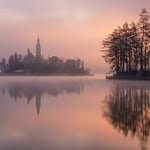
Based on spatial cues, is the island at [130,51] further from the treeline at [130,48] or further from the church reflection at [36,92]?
the church reflection at [36,92]

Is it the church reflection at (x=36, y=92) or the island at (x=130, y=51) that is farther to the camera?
the island at (x=130, y=51)

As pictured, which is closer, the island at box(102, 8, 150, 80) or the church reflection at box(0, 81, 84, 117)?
the church reflection at box(0, 81, 84, 117)

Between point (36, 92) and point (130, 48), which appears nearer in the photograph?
point (36, 92)

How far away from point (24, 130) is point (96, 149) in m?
3.12

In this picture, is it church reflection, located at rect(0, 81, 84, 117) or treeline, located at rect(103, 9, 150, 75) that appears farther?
treeline, located at rect(103, 9, 150, 75)

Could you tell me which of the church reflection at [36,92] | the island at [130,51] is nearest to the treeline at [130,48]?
the island at [130,51]

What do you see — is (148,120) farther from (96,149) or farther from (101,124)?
(96,149)

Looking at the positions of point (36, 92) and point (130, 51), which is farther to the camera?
point (130, 51)

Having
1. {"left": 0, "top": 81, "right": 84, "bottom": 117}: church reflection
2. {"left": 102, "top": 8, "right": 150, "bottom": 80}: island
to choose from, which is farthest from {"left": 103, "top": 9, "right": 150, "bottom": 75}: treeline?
{"left": 0, "top": 81, "right": 84, "bottom": 117}: church reflection

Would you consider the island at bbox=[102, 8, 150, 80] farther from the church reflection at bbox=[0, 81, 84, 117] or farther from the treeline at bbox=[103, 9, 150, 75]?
the church reflection at bbox=[0, 81, 84, 117]

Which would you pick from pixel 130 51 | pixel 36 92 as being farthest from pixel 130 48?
pixel 36 92

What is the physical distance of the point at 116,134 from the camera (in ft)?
34.0

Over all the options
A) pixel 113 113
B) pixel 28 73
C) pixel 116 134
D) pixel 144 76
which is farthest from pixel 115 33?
pixel 28 73

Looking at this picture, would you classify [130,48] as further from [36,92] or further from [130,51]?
[36,92]
